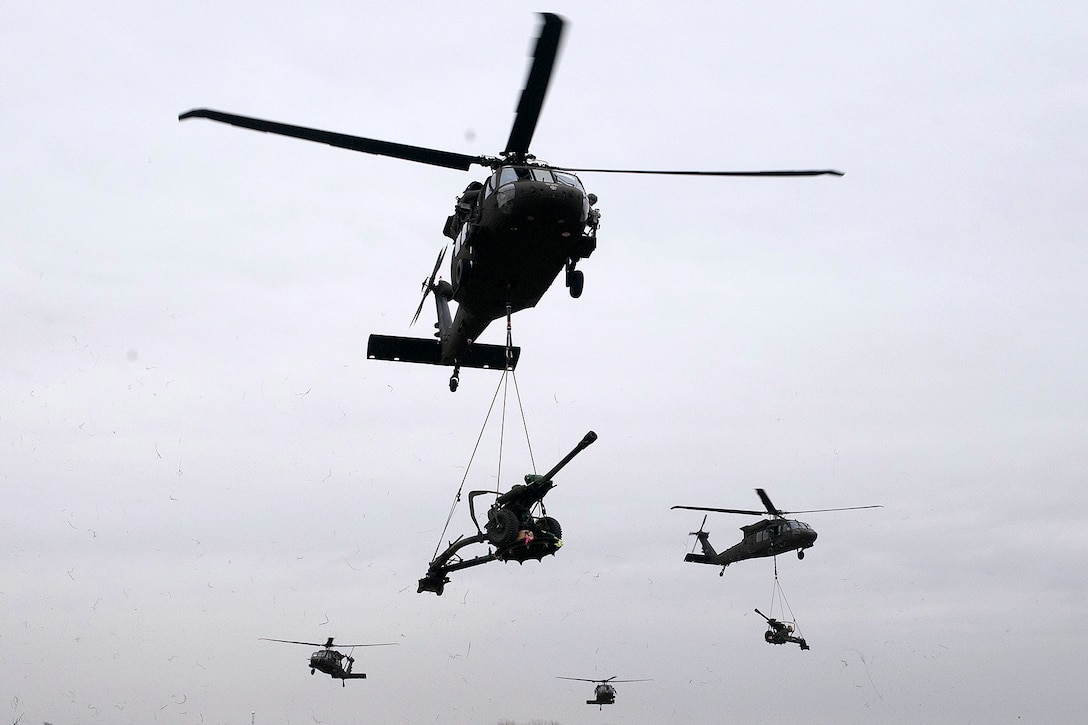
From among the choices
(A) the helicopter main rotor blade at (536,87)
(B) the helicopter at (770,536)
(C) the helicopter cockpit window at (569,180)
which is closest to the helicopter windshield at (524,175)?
(C) the helicopter cockpit window at (569,180)

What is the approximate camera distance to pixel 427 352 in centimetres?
2225

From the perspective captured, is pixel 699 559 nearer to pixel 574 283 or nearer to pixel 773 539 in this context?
pixel 773 539

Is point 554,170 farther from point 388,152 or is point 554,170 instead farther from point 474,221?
point 388,152

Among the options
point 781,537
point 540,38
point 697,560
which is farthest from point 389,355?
point 697,560

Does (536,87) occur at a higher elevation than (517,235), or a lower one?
higher

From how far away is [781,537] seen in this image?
33.2 metres

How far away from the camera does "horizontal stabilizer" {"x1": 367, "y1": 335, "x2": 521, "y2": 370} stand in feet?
71.8

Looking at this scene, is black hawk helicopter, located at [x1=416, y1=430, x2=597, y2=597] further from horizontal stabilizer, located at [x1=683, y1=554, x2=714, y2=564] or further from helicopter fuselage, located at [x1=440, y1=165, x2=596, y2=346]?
horizontal stabilizer, located at [x1=683, y1=554, x2=714, y2=564]

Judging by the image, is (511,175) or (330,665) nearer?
(511,175)

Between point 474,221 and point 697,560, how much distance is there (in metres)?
26.6

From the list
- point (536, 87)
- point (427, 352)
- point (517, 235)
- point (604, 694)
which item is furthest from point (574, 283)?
point (604, 694)

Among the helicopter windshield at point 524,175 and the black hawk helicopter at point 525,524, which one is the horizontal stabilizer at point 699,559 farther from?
the helicopter windshield at point 524,175

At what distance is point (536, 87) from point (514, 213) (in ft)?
7.83

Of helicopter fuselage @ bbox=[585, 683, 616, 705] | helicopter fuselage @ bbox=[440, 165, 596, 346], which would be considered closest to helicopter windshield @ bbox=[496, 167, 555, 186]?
helicopter fuselage @ bbox=[440, 165, 596, 346]
